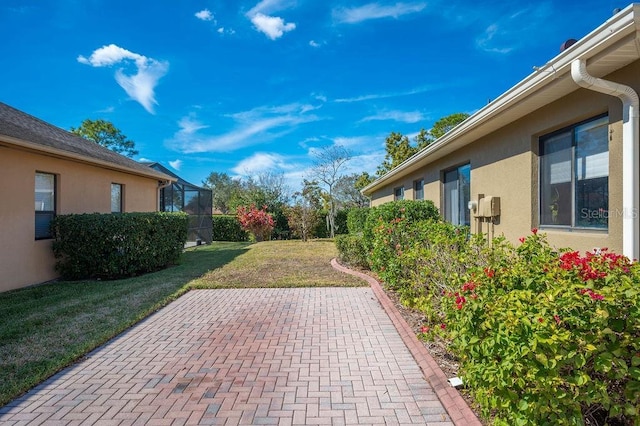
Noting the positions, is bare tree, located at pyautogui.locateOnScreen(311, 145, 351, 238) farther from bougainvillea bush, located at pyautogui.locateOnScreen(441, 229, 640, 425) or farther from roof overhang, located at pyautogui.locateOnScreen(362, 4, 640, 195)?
bougainvillea bush, located at pyautogui.locateOnScreen(441, 229, 640, 425)

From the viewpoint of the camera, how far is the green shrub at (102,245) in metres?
8.16

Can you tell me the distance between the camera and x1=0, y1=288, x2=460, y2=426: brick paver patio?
277 cm

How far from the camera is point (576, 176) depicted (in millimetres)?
4500

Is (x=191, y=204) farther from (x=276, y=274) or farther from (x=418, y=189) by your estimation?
(x=418, y=189)

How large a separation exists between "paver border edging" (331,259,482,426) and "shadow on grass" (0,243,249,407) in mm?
3908

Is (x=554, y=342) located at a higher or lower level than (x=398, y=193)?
lower

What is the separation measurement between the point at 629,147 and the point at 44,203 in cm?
1123

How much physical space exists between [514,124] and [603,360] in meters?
4.90

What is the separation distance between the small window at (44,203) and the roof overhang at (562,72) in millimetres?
9765

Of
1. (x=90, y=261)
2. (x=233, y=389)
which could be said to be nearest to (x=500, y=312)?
(x=233, y=389)

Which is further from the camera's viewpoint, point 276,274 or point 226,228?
point 226,228

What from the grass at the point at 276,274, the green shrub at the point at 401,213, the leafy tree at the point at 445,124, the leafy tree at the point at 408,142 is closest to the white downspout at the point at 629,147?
the green shrub at the point at 401,213

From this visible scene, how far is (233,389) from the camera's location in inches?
125

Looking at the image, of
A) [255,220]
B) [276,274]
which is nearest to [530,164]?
[276,274]
